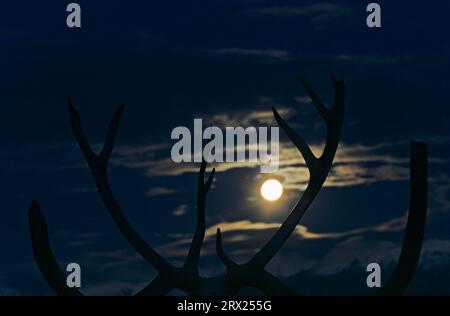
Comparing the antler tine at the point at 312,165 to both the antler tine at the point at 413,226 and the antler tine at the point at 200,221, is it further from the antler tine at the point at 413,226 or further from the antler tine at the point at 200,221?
the antler tine at the point at 413,226

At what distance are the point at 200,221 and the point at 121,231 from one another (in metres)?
0.86

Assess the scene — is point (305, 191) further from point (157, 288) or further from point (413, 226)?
point (157, 288)

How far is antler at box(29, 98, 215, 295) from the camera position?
5859mm

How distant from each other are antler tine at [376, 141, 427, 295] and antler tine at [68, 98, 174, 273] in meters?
1.90

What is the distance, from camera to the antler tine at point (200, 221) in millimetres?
5836

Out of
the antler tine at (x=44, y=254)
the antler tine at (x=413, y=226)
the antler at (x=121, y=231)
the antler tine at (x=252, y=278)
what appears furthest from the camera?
the antler tine at (x=252, y=278)

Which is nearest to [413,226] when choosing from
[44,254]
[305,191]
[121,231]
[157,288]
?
[305,191]

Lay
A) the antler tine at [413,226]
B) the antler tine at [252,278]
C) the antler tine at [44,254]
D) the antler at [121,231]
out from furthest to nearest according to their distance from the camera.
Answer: the antler tine at [252,278]
the antler at [121,231]
the antler tine at [44,254]
the antler tine at [413,226]

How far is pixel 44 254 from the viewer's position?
5.96m

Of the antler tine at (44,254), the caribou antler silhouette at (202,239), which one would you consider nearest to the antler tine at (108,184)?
the caribou antler silhouette at (202,239)

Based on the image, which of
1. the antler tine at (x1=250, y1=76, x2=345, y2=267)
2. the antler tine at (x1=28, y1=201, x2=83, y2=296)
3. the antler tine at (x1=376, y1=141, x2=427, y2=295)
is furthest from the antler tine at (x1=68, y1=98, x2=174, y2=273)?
the antler tine at (x1=376, y1=141, x2=427, y2=295)

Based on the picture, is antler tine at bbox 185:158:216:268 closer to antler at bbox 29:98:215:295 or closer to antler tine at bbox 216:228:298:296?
antler at bbox 29:98:215:295
